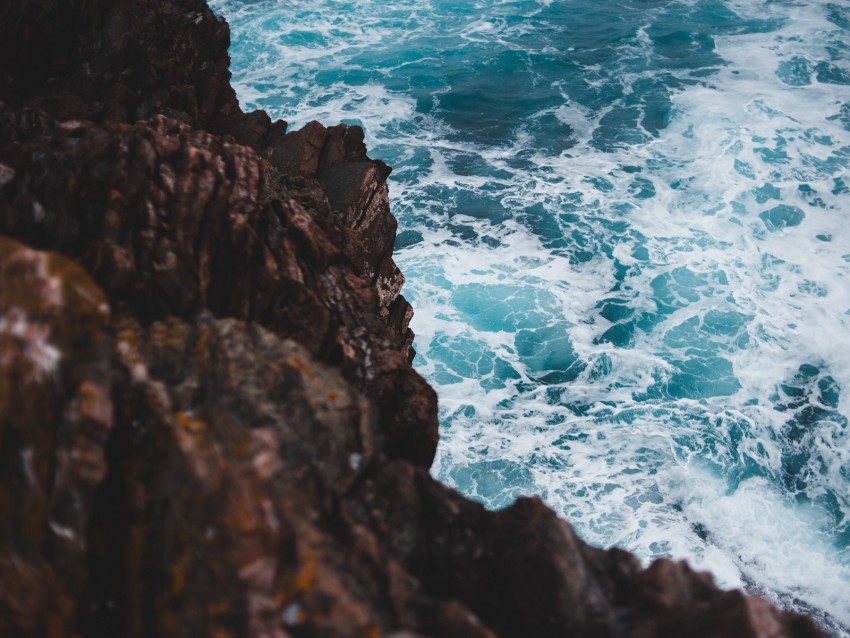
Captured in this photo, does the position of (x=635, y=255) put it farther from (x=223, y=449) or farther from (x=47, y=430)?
(x=47, y=430)

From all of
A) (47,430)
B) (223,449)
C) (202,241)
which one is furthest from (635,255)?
(47,430)

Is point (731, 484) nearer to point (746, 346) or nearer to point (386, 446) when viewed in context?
point (746, 346)

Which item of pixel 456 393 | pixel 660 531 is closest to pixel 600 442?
pixel 660 531

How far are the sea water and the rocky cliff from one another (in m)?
14.5

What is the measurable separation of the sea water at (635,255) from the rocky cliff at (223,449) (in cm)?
1448

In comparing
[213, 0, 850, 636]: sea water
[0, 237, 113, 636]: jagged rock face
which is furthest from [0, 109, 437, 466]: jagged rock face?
[213, 0, 850, 636]: sea water

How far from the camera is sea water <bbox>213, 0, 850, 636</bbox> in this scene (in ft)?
83.9

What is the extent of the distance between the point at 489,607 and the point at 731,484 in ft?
66.7

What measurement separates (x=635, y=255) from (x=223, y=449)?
35.1 metres

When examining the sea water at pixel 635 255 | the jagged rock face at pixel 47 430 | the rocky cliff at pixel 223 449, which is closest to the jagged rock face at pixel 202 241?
the rocky cliff at pixel 223 449

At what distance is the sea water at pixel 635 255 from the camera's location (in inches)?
1007

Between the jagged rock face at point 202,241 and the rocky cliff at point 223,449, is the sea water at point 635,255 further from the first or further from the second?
the rocky cliff at point 223,449

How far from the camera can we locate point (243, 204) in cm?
1455

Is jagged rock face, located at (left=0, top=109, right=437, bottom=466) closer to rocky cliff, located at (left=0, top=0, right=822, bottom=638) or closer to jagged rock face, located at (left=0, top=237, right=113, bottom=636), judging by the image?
rocky cliff, located at (left=0, top=0, right=822, bottom=638)
